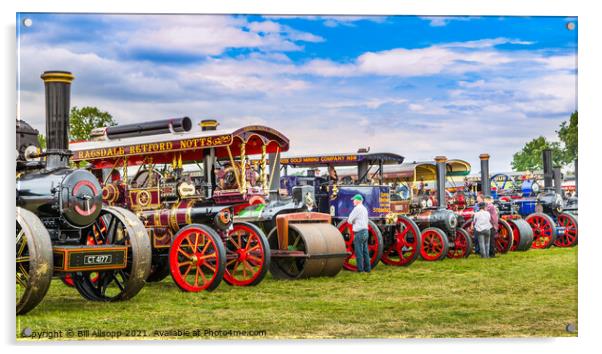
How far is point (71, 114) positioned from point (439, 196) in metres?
6.51

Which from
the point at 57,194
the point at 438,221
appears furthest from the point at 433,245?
the point at 57,194

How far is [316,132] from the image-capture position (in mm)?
6773

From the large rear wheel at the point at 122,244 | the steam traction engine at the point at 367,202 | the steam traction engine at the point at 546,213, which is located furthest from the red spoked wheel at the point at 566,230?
the large rear wheel at the point at 122,244

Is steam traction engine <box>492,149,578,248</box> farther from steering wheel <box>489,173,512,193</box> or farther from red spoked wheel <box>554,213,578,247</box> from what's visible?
steering wheel <box>489,173,512,193</box>

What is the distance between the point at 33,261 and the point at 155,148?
8.30ft

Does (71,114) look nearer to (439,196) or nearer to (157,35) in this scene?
(157,35)

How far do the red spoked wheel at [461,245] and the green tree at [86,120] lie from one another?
6.03 metres

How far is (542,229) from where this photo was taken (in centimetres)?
1363

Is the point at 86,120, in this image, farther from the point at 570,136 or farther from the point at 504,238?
the point at 504,238

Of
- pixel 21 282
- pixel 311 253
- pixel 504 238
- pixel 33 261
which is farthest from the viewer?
pixel 504 238

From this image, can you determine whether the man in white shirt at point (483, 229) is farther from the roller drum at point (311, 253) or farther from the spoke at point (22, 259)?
the spoke at point (22, 259)

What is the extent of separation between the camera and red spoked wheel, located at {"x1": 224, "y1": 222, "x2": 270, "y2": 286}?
7.78 m

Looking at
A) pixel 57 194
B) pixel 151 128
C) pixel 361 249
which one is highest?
pixel 151 128

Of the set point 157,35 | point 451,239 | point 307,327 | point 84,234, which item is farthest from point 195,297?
point 451,239
